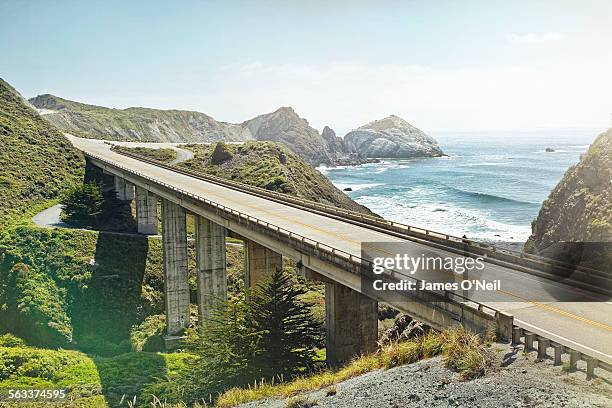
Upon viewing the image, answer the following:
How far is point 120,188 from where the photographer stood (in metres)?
75.5

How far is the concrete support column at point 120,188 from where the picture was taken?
2945 inches

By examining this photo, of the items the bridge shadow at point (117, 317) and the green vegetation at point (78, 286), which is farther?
the green vegetation at point (78, 286)

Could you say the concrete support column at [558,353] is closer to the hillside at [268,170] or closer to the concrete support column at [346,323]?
the concrete support column at [346,323]

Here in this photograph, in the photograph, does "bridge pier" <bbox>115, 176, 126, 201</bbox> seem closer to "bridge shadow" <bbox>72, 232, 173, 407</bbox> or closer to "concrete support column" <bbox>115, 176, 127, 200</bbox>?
"concrete support column" <bbox>115, 176, 127, 200</bbox>

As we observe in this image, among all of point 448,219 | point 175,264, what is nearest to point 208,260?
point 175,264

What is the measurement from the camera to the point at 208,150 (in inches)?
4727

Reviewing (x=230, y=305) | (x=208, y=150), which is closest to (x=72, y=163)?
(x=208, y=150)

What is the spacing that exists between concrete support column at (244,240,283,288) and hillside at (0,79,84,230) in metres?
35.4

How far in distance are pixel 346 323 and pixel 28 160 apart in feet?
241

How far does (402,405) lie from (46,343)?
122ft

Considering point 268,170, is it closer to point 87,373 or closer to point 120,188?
point 120,188

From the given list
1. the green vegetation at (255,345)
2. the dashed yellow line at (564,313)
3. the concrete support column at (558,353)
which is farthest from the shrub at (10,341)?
the concrete support column at (558,353)

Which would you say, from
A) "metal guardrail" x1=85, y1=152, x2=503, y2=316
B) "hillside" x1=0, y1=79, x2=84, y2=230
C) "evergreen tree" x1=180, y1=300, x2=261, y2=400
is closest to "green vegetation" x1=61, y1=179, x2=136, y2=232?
"hillside" x1=0, y1=79, x2=84, y2=230

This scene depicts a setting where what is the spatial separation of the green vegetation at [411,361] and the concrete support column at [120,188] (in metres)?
60.9
